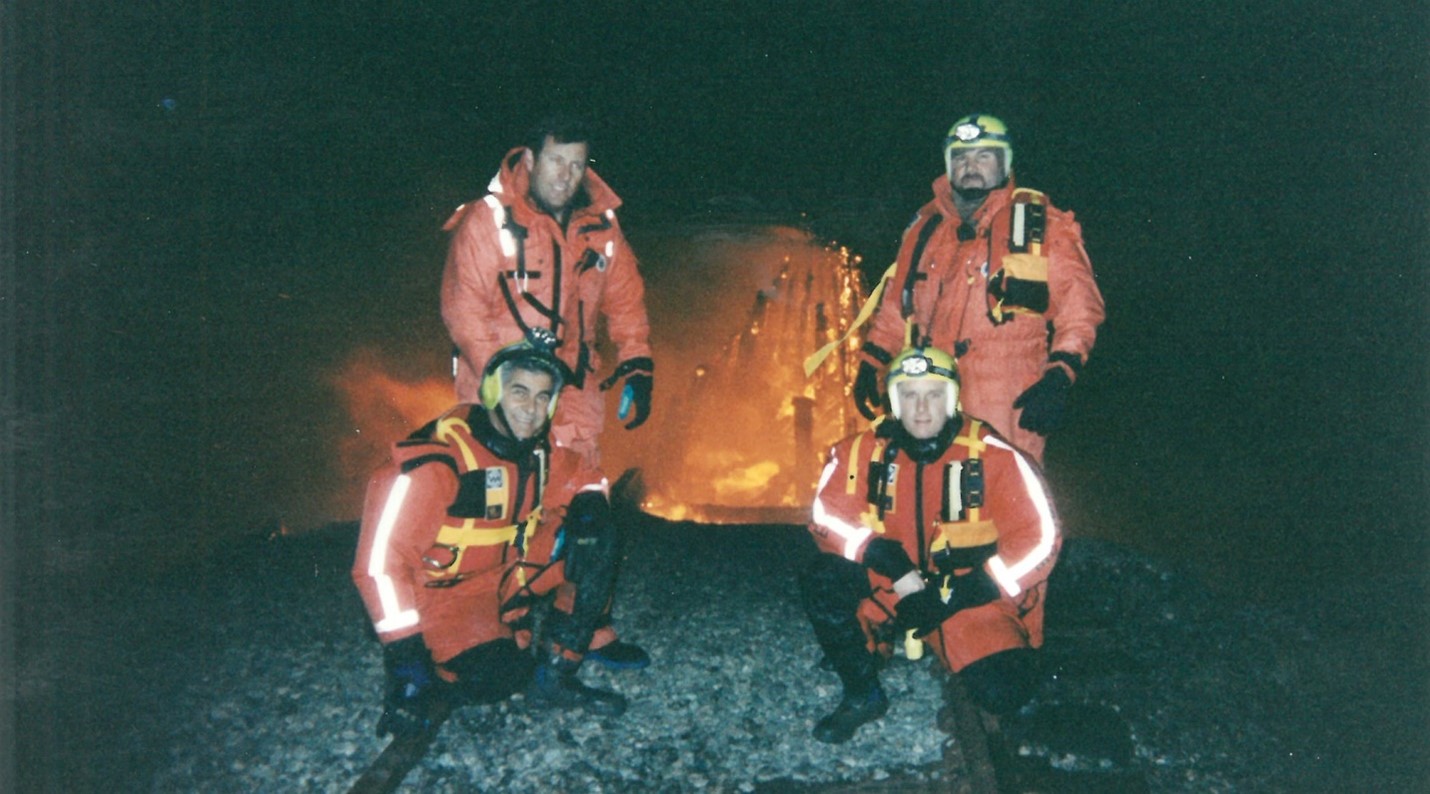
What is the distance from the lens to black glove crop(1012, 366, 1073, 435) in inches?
165

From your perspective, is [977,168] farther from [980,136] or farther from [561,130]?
[561,130]

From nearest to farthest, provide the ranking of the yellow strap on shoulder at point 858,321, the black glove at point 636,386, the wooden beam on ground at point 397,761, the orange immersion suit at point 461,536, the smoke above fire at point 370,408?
1. the wooden beam on ground at point 397,761
2. the orange immersion suit at point 461,536
3. the black glove at point 636,386
4. the yellow strap on shoulder at point 858,321
5. the smoke above fire at point 370,408

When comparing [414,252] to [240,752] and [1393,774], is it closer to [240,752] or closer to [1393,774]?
[240,752]

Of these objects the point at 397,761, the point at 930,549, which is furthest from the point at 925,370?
the point at 397,761

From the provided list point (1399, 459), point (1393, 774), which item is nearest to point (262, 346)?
point (1393, 774)

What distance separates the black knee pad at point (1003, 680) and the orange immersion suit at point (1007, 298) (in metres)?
1.08

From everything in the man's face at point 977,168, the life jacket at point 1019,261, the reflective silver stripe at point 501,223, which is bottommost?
the life jacket at point 1019,261

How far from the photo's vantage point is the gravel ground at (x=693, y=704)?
3398mm

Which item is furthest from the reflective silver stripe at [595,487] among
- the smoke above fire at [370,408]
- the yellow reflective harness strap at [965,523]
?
the smoke above fire at [370,408]

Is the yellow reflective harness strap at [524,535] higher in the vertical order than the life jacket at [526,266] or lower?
lower

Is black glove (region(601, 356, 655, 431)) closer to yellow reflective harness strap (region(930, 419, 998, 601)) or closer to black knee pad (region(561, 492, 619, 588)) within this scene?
black knee pad (region(561, 492, 619, 588))

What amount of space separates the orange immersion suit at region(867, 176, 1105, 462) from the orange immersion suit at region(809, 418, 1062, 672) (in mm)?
573

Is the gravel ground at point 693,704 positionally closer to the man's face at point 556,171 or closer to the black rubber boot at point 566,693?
the black rubber boot at point 566,693

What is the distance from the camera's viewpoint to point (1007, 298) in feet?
14.4
